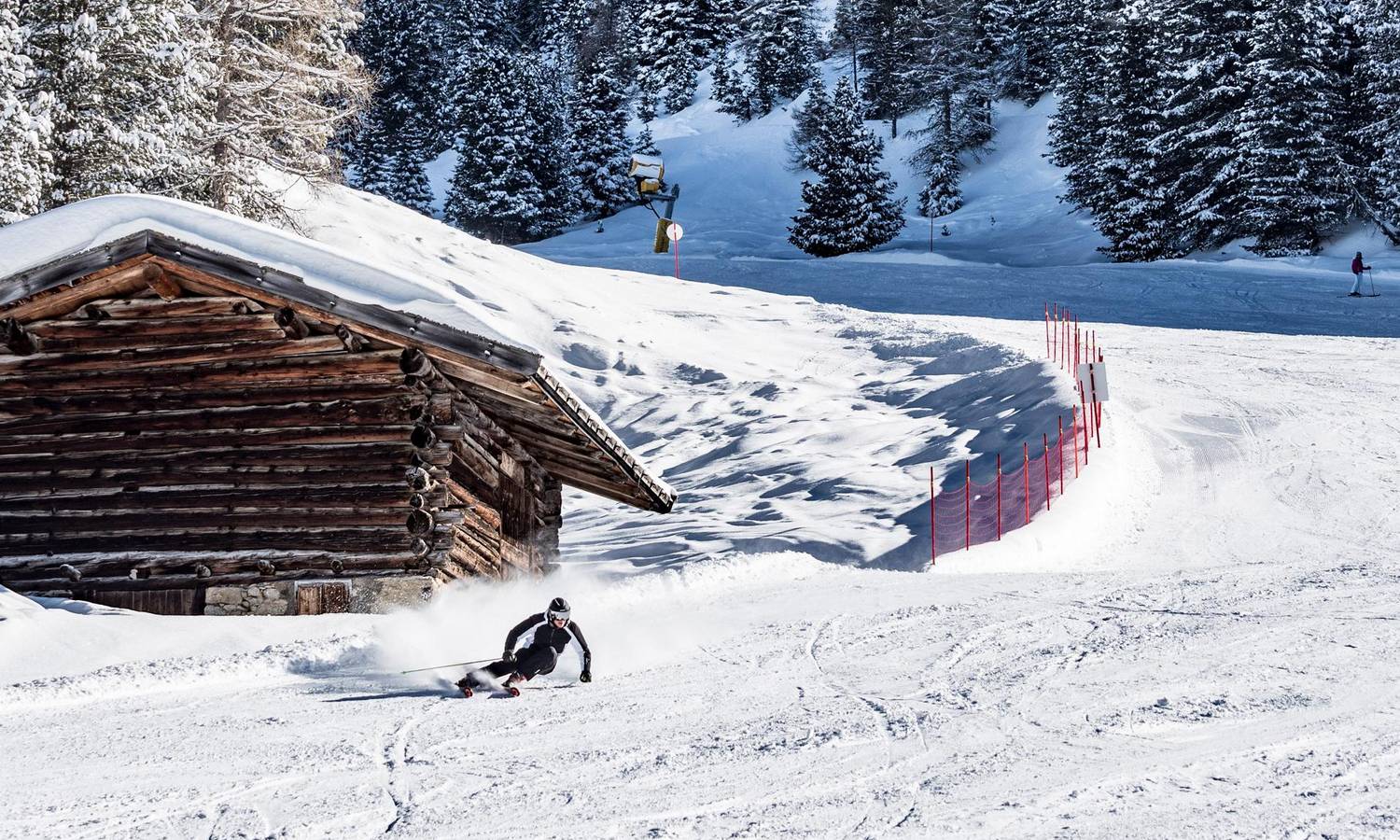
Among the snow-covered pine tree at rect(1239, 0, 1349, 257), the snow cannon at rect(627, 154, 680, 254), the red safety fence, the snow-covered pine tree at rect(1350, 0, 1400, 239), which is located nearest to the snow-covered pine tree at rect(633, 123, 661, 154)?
the snow cannon at rect(627, 154, 680, 254)

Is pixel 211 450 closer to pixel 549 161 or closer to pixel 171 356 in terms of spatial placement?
pixel 171 356

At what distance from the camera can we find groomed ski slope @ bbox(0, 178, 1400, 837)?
6.37m

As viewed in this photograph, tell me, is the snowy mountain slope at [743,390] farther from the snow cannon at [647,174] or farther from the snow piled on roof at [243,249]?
the snow cannon at [647,174]

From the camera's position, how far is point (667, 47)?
89.0 meters

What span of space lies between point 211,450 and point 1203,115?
46.4 meters

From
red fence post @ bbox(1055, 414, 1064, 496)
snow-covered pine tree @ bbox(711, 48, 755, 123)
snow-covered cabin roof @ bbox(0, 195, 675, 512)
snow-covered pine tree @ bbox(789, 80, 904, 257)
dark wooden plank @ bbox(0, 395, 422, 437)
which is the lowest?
red fence post @ bbox(1055, 414, 1064, 496)

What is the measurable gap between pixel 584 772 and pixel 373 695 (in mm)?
2643

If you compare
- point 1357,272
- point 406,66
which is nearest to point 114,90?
point 1357,272

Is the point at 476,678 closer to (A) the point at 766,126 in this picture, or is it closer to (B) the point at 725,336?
(B) the point at 725,336

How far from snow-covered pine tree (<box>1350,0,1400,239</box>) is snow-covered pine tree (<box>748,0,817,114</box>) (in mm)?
40266

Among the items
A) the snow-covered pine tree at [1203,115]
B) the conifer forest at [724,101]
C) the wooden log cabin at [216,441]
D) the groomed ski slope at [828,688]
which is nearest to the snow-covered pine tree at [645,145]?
the conifer forest at [724,101]

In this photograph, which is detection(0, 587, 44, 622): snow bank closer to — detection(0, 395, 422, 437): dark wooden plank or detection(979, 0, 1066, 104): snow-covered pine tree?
detection(0, 395, 422, 437): dark wooden plank

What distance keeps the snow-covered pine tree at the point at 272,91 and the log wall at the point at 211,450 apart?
1079cm

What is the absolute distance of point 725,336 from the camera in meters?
33.8
